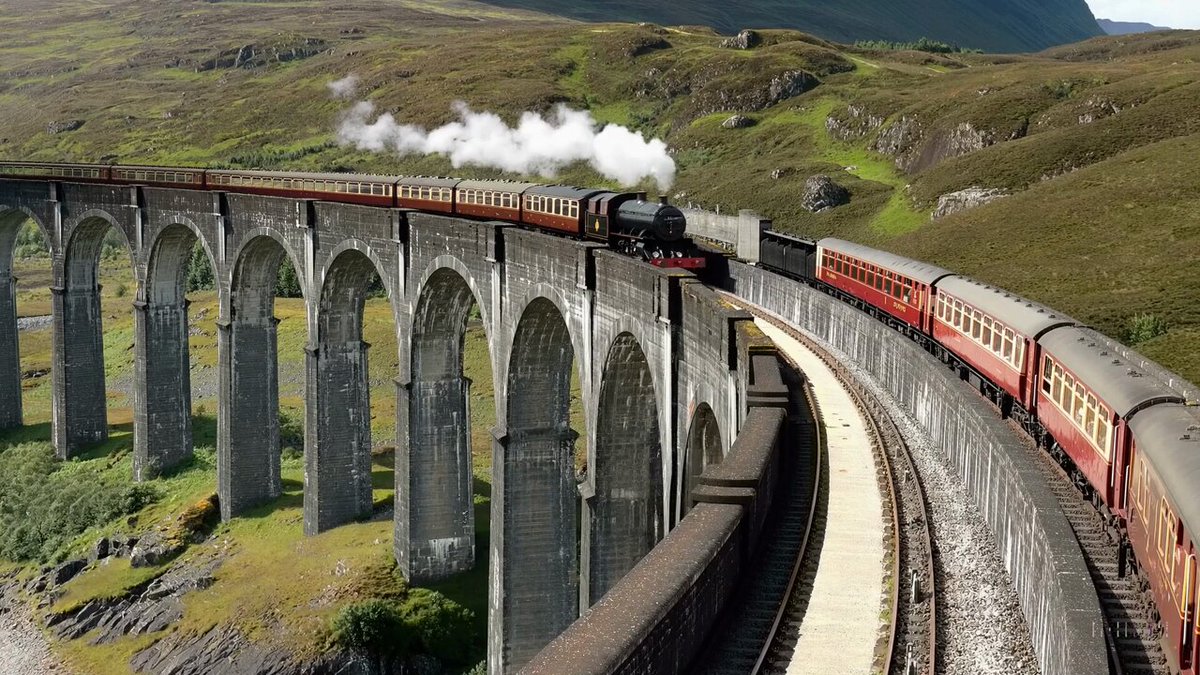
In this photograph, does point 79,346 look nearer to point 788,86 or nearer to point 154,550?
point 154,550

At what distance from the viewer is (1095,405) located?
A: 1959 cm

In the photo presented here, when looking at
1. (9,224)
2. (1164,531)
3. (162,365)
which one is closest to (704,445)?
(1164,531)

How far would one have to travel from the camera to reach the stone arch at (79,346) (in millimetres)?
58781

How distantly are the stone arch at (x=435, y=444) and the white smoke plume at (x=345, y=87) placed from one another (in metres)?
128

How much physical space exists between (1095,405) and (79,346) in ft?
176

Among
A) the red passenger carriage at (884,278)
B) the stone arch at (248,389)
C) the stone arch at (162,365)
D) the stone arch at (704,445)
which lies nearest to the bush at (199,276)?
the stone arch at (162,365)

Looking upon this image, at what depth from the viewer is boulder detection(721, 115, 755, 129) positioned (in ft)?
376

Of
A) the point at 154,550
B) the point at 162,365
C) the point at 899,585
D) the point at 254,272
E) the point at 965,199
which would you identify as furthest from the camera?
the point at 965,199

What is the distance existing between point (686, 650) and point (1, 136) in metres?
192

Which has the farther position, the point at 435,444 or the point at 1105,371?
the point at 435,444

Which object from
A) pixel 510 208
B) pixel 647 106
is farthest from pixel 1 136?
pixel 510 208

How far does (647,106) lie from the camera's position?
448 ft

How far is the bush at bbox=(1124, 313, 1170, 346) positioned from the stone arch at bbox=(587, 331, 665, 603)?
2319 cm

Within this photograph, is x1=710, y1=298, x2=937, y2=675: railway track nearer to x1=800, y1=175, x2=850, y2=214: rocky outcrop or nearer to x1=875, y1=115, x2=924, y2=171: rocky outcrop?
x1=800, y1=175, x2=850, y2=214: rocky outcrop
